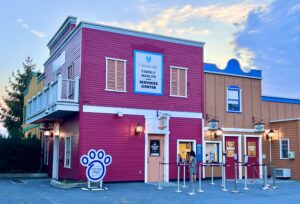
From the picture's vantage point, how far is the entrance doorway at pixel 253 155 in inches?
808

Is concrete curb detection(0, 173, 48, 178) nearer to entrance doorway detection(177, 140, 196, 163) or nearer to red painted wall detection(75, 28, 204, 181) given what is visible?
red painted wall detection(75, 28, 204, 181)

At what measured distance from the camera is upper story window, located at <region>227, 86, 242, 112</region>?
805 inches

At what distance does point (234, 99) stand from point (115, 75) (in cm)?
704

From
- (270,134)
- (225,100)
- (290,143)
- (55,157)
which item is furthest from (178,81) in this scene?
(55,157)

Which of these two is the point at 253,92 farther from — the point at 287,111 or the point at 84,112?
the point at 84,112

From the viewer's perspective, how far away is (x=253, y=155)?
2072 cm

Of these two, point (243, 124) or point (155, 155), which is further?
point (243, 124)

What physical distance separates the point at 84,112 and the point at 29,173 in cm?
763

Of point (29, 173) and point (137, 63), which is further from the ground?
point (137, 63)

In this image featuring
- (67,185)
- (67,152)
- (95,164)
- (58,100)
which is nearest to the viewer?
(95,164)

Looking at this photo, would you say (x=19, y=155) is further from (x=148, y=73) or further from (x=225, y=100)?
(x=225, y=100)

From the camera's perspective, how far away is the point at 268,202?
39.8ft

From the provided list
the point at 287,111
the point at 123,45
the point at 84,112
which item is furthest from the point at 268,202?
the point at 287,111

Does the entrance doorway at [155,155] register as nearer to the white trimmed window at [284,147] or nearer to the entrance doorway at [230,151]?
the entrance doorway at [230,151]
